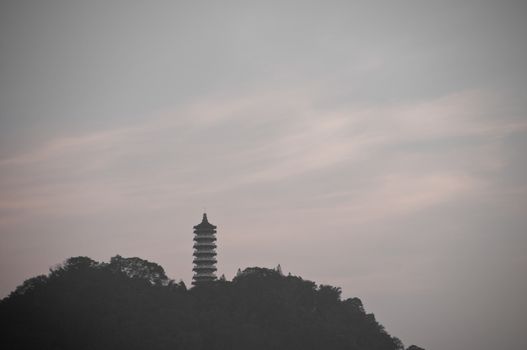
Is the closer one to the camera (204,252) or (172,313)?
(172,313)

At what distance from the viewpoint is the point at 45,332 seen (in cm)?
7631

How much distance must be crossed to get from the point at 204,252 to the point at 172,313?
30.2 metres

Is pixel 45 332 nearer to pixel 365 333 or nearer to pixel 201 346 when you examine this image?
pixel 201 346

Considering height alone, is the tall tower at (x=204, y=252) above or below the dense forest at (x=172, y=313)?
above

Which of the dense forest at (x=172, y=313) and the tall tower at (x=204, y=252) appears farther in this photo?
the tall tower at (x=204, y=252)

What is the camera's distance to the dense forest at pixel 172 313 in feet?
257

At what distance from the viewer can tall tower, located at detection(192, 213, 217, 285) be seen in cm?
11325

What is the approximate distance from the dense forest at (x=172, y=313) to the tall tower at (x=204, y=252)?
43.8 feet

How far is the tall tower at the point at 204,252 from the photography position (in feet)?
372

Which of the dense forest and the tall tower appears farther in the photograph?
the tall tower

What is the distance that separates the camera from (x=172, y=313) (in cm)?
8469

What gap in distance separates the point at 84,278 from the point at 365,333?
37.5 m

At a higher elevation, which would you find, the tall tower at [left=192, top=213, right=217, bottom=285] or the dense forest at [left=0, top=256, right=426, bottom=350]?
the tall tower at [left=192, top=213, right=217, bottom=285]

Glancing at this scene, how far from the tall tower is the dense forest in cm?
1334
